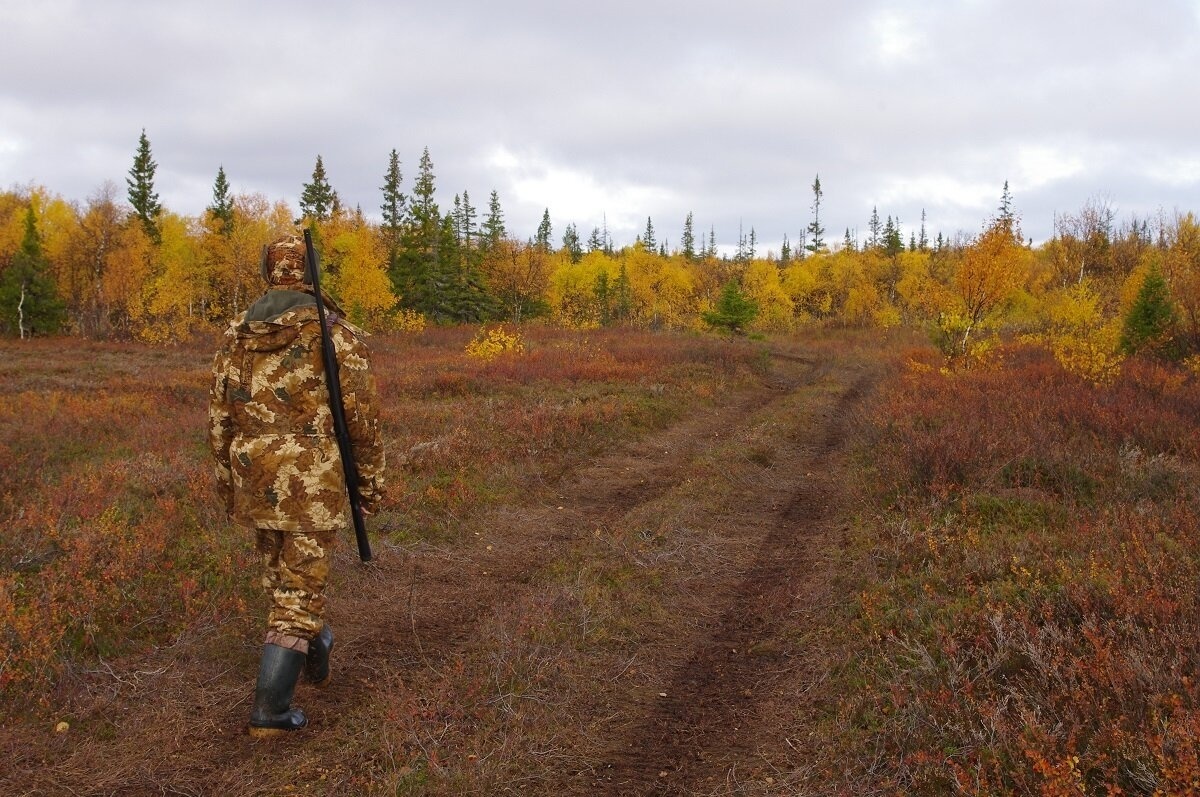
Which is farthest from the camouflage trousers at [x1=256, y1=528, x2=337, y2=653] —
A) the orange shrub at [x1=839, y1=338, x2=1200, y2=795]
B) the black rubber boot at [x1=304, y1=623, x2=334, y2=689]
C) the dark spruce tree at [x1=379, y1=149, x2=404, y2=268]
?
the dark spruce tree at [x1=379, y1=149, x2=404, y2=268]

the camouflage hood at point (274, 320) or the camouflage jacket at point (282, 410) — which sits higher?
the camouflage hood at point (274, 320)

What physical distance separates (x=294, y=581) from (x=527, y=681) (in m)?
1.66

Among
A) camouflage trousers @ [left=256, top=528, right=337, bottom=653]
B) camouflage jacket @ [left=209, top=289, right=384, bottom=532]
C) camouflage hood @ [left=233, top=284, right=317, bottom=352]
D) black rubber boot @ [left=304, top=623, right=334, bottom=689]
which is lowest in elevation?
black rubber boot @ [left=304, top=623, right=334, bottom=689]

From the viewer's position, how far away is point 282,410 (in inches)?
152

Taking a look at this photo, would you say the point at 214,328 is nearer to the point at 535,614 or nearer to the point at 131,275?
the point at 131,275

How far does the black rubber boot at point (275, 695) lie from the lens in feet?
12.1

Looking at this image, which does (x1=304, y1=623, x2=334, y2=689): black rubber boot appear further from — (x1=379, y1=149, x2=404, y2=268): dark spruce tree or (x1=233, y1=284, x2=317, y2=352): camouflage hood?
(x1=379, y1=149, x2=404, y2=268): dark spruce tree

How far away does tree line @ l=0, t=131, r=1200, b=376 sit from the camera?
20.7 m

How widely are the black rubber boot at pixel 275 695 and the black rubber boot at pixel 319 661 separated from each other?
377mm

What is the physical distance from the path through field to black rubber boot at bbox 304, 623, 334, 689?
0.08 metres

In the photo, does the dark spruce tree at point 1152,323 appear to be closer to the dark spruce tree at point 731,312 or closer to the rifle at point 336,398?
the dark spruce tree at point 731,312

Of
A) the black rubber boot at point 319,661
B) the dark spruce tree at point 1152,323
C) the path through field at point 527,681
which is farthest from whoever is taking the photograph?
the dark spruce tree at point 1152,323

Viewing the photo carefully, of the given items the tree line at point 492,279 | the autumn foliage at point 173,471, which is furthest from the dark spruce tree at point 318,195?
the autumn foliage at point 173,471

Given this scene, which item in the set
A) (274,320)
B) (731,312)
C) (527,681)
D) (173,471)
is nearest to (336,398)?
(274,320)
